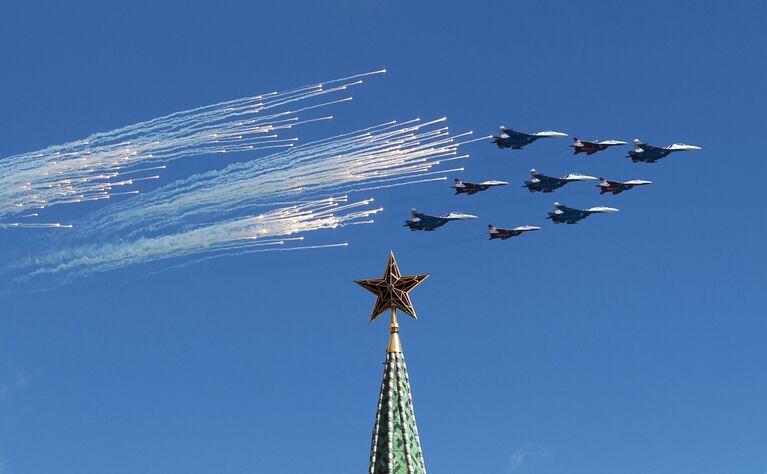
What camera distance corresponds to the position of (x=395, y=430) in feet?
443

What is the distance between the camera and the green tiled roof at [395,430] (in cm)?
13312

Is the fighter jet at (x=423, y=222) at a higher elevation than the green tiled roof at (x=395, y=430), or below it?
higher

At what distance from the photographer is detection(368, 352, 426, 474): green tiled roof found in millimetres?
133125

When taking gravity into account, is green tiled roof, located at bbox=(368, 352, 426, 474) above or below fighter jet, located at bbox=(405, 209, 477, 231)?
below

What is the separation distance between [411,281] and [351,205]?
3567 centimetres

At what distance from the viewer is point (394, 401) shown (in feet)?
447

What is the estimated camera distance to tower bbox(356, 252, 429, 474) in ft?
438

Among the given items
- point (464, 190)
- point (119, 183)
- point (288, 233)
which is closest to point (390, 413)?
point (288, 233)

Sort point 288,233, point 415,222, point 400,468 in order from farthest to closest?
point 415,222, point 288,233, point 400,468

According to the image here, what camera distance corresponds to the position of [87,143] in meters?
175

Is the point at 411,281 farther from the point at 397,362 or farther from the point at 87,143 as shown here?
the point at 87,143

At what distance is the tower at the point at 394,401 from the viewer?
438 feet

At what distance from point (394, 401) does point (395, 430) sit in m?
2.65

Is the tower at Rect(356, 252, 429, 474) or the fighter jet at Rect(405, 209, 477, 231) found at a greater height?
the fighter jet at Rect(405, 209, 477, 231)
